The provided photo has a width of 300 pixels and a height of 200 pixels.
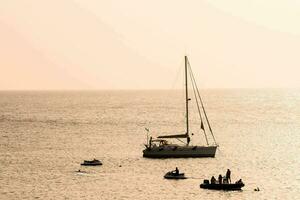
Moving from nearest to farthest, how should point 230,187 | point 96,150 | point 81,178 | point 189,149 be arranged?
point 230,187 < point 81,178 < point 189,149 < point 96,150

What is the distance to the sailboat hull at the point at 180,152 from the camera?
113250 mm

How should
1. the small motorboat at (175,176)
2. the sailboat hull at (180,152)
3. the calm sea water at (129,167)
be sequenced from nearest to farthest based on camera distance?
the calm sea water at (129,167), the small motorboat at (175,176), the sailboat hull at (180,152)

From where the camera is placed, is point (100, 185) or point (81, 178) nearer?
point (100, 185)

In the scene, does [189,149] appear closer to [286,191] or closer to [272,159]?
[272,159]

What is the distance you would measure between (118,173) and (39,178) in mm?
11255

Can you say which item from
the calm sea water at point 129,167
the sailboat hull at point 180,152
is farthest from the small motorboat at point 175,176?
the sailboat hull at point 180,152

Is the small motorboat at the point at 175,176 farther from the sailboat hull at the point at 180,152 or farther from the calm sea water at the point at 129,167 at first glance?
the sailboat hull at the point at 180,152

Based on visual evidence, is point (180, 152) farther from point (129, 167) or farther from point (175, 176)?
point (175, 176)

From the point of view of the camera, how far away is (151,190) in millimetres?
85875

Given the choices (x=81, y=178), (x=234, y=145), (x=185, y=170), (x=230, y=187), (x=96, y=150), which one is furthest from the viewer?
(x=234, y=145)

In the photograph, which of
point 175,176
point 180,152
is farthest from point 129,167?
point 175,176

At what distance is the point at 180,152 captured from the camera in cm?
11356

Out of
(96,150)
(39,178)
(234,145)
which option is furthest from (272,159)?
(39,178)

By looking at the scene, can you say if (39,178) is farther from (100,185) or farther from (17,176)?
(100,185)
